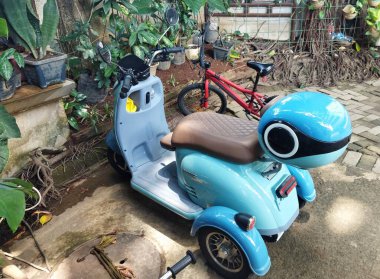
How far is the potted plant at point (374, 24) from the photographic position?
525cm

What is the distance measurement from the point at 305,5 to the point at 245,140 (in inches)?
166

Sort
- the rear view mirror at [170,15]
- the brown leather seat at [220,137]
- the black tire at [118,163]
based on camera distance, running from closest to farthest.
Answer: the brown leather seat at [220,137], the rear view mirror at [170,15], the black tire at [118,163]

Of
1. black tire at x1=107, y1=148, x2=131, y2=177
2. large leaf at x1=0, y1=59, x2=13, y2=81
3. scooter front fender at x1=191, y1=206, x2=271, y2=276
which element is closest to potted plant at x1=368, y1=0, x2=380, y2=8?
black tire at x1=107, y1=148, x2=131, y2=177

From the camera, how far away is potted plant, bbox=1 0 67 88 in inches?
109

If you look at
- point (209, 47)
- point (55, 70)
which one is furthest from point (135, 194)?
point (209, 47)

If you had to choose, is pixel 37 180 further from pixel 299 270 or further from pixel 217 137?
pixel 299 270

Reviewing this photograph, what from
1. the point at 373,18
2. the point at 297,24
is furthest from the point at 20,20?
the point at 373,18

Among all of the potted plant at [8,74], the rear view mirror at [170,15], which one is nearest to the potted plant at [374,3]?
the rear view mirror at [170,15]

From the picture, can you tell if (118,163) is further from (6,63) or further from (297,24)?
(297,24)

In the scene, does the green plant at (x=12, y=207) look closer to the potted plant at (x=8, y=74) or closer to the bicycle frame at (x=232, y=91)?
the potted plant at (x=8, y=74)

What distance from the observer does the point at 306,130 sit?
1.67 metres

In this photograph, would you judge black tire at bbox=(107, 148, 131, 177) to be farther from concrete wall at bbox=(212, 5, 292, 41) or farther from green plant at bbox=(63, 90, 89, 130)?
concrete wall at bbox=(212, 5, 292, 41)

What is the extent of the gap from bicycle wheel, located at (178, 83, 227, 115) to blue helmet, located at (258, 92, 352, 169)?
2.31 meters

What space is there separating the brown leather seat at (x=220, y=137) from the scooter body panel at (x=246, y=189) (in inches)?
→ 2.7
